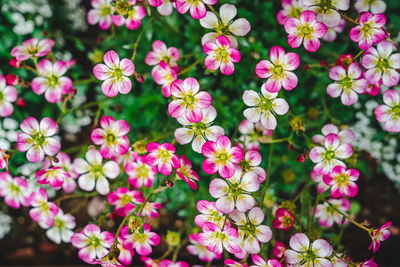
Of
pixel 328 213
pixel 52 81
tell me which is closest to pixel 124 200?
pixel 52 81

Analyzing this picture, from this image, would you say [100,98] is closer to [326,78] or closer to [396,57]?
[326,78]

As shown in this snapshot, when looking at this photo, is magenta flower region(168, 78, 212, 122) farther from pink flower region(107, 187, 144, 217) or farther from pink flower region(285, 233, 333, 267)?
pink flower region(285, 233, 333, 267)

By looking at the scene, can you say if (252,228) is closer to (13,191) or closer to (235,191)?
(235,191)

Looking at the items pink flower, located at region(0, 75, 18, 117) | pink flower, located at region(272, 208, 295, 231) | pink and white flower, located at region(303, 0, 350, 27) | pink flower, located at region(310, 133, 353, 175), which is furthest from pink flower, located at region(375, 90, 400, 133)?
pink flower, located at region(0, 75, 18, 117)

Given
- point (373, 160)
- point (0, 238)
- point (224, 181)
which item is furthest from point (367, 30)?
point (0, 238)

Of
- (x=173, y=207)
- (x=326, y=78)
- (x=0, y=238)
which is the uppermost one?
(x=326, y=78)

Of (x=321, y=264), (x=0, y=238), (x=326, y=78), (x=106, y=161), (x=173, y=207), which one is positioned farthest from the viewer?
(x=0, y=238)
